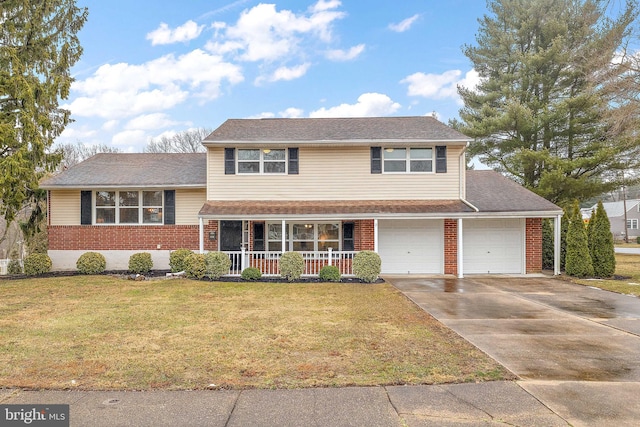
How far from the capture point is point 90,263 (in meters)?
13.2

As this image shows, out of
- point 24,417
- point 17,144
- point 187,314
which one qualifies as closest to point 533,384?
point 24,417

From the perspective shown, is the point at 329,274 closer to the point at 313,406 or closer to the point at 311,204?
the point at 311,204

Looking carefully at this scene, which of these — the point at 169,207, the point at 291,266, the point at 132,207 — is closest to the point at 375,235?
the point at 291,266

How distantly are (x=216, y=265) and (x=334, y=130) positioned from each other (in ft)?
23.3

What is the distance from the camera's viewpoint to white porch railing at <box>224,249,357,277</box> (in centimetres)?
1251

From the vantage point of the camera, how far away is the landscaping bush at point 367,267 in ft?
38.0

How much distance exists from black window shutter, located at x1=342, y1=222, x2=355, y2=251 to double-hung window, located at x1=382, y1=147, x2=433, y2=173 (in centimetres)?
263

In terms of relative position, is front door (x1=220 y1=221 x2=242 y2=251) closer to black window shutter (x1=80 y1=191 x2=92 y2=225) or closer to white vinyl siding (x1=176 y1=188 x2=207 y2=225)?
white vinyl siding (x1=176 y1=188 x2=207 y2=225)

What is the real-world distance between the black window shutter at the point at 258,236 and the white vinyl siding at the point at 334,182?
108cm

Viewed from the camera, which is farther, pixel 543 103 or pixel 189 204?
pixel 543 103

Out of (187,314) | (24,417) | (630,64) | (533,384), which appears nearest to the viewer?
(24,417)

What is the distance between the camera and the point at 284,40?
66.0ft

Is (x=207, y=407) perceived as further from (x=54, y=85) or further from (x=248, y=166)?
(x=54, y=85)

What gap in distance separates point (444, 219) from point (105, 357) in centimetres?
1154
